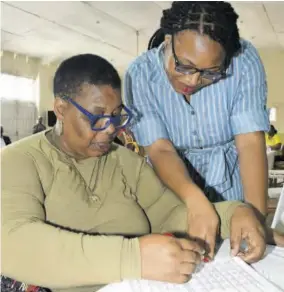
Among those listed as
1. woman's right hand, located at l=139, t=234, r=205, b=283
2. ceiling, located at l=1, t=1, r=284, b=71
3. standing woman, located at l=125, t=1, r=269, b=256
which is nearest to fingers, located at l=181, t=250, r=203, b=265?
woman's right hand, located at l=139, t=234, r=205, b=283

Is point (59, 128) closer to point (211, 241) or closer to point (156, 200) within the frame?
point (156, 200)

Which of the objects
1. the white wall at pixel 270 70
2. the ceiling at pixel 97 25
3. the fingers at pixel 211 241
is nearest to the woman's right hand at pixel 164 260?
the fingers at pixel 211 241

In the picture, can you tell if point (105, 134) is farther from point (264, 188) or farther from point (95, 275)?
point (264, 188)

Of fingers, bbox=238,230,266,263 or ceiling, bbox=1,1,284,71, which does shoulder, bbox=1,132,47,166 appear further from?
ceiling, bbox=1,1,284,71

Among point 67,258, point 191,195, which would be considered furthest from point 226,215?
point 67,258

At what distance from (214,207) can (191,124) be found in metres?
0.36

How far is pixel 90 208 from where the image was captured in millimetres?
1038

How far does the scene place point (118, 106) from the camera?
1.09 meters

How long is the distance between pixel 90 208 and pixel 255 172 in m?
0.53

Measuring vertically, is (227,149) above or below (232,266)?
above

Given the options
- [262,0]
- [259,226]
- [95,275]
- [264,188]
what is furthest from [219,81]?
[262,0]

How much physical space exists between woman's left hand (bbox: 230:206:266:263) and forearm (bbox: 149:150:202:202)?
13cm

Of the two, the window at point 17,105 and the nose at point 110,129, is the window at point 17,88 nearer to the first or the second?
the window at point 17,105

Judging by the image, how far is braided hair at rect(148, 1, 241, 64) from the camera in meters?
1.13
